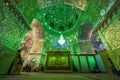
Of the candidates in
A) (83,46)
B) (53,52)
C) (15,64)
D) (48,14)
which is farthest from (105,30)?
(48,14)

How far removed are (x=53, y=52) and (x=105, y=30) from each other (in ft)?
14.9

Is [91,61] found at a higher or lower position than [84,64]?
higher

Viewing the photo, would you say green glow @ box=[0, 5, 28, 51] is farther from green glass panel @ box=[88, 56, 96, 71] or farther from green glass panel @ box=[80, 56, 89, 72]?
green glass panel @ box=[88, 56, 96, 71]

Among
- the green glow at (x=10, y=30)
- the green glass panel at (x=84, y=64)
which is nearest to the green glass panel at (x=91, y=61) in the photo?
the green glass panel at (x=84, y=64)

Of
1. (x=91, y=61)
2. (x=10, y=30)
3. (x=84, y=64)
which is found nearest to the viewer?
(x=10, y=30)

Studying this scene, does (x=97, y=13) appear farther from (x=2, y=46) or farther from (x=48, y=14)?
(x=48, y=14)

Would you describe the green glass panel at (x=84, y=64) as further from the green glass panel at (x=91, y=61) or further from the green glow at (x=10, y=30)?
the green glow at (x=10, y=30)

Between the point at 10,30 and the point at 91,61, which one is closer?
the point at 10,30

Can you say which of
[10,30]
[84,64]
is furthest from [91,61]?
[10,30]

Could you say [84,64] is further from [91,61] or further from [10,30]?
[10,30]

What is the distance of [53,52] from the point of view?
8789 millimetres

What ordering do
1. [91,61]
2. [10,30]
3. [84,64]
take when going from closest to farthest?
[10,30] < [84,64] < [91,61]

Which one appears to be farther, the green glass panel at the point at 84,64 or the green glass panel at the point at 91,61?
the green glass panel at the point at 91,61

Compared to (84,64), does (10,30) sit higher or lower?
higher
